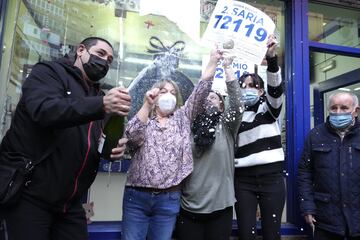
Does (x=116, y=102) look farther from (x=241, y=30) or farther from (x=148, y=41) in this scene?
(x=148, y=41)

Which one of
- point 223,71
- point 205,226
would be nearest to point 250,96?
point 223,71

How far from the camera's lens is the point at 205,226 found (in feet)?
9.16

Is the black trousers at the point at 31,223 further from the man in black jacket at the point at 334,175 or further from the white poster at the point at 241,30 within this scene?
the man in black jacket at the point at 334,175

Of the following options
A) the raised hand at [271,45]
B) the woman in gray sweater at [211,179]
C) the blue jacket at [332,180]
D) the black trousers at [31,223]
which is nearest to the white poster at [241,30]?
the raised hand at [271,45]

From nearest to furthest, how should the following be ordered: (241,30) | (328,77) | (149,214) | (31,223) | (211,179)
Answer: (31,223), (149,214), (211,179), (241,30), (328,77)

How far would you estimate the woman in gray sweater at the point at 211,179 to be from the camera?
2.75 m

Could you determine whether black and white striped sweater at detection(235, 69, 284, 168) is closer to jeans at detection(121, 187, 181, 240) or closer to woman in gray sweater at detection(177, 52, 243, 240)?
woman in gray sweater at detection(177, 52, 243, 240)

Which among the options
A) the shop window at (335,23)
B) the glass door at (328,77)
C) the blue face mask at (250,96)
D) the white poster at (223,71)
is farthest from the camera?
the glass door at (328,77)

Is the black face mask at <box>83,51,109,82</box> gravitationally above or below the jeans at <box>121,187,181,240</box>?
above

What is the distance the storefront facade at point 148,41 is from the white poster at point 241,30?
2.79ft

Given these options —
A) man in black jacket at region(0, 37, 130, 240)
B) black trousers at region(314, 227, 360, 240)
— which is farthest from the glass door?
man in black jacket at region(0, 37, 130, 240)

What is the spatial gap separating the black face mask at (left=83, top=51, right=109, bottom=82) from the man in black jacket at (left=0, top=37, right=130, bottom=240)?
6cm

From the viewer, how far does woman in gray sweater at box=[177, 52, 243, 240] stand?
9.01 ft

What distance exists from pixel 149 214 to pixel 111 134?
686 mm
